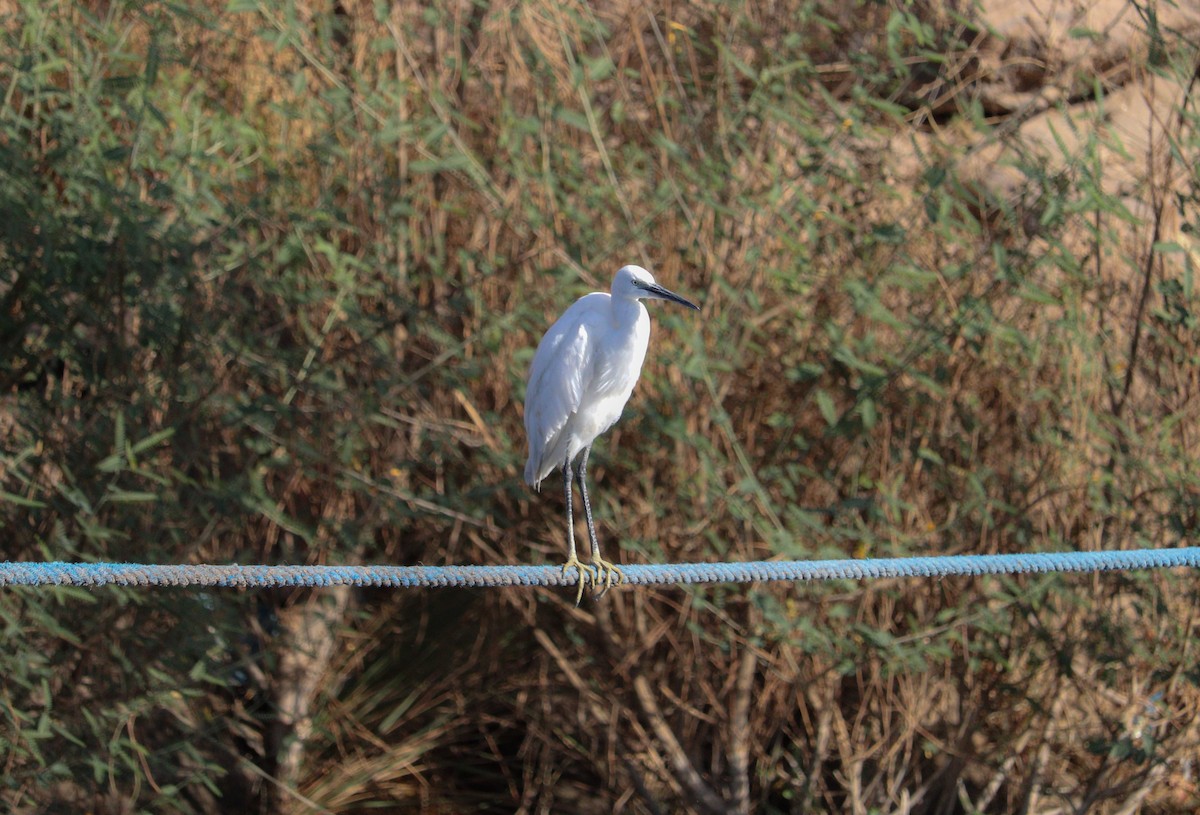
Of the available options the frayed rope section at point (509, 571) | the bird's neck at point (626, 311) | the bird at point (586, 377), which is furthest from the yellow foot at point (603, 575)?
the bird's neck at point (626, 311)

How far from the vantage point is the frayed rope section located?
1646 mm

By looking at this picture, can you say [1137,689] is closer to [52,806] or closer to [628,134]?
[628,134]

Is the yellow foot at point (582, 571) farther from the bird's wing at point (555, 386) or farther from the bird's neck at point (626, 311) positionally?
the bird's neck at point (626, 311)

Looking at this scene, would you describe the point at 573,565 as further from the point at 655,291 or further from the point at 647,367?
the point at 647,367

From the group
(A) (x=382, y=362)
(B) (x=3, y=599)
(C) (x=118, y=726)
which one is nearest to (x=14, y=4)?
(A) (x=382, y=362)

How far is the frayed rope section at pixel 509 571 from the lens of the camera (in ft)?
5.40

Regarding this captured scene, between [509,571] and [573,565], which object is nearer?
[509,571]

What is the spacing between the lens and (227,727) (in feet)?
13.2

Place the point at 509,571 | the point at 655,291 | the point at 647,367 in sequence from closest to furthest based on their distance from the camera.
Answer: the point at 509,571 → the point at 655,291 → the point at 647,367

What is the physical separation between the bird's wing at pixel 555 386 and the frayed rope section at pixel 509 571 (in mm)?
597

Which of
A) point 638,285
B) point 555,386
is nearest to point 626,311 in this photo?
point 638,285

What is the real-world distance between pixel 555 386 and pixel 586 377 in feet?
0.25

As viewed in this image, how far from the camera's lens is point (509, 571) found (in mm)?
1977

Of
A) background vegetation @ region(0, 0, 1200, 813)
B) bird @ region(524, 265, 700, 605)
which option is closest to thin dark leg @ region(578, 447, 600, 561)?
bird @ region(524, 265, 700, 605)
